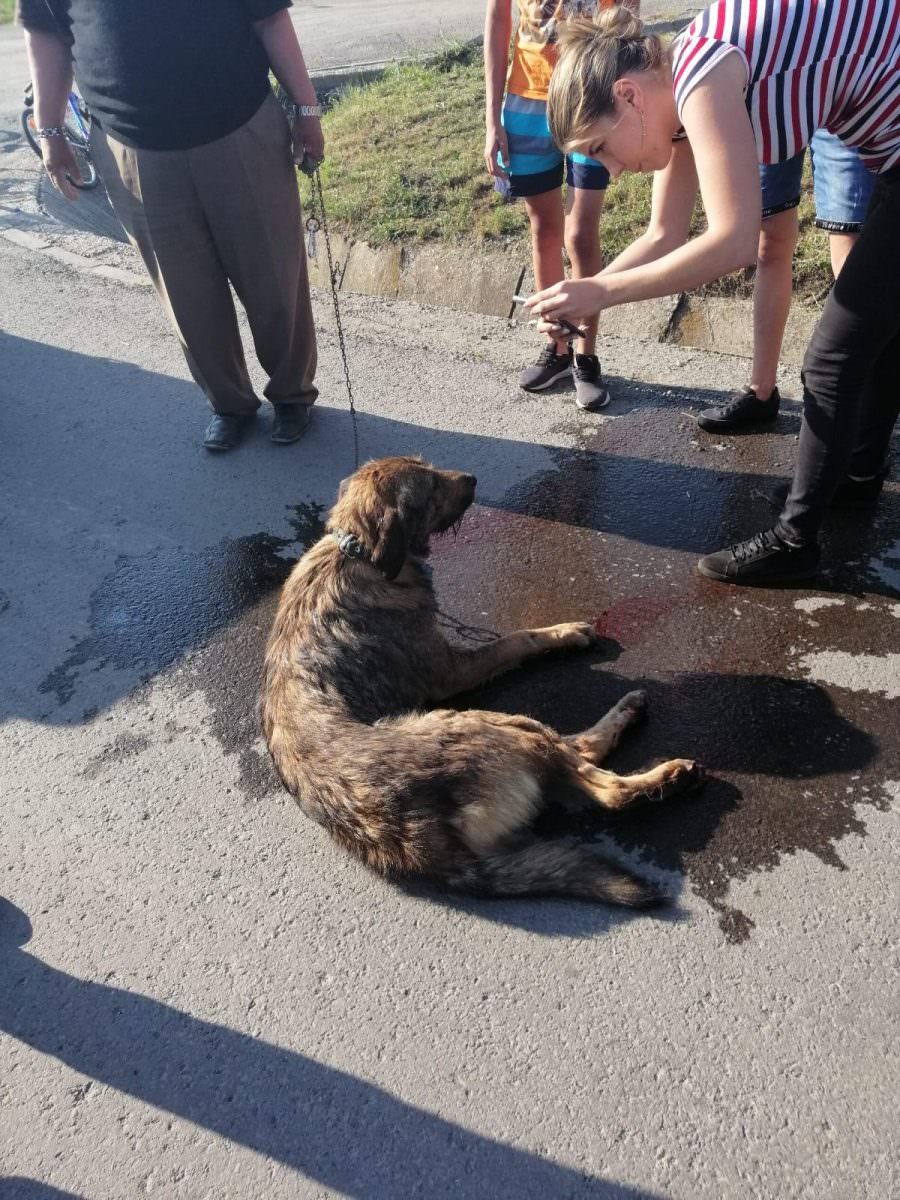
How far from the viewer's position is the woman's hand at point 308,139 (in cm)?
485

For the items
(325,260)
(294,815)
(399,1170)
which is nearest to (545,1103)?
(399,1170)

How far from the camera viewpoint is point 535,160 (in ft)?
16.2

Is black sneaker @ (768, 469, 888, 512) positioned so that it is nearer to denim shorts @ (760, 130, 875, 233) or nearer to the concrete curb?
denim shorts @ (760, 130, 875, 233)

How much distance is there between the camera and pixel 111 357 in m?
6.70

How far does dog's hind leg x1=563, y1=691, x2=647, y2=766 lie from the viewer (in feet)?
10.5

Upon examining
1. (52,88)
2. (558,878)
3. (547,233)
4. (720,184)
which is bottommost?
(558,878)

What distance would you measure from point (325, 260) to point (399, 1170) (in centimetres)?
733

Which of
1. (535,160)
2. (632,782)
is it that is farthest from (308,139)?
→ (632,782)

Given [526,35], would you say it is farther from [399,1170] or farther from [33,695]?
[399,1170]

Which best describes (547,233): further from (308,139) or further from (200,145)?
(200,145)

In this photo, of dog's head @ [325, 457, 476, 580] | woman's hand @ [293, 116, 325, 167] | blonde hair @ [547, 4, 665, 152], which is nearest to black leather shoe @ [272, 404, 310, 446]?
woman's hand @ [293, 116, 325, 167]

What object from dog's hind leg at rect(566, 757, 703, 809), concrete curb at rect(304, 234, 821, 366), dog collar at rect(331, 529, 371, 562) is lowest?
dog's hind leg at rect(566, 757, 703, 809)

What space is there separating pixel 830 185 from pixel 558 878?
10.7 feet

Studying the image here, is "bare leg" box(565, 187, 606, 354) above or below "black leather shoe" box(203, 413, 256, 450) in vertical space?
above
